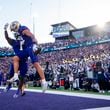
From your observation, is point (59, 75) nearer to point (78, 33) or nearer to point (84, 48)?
point (84, 48)

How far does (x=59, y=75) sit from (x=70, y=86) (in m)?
1.53

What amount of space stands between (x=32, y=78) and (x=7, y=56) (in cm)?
2560

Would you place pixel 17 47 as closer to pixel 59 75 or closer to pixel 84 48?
pixel 59 75

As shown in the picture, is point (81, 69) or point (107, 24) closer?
point (81, 69)

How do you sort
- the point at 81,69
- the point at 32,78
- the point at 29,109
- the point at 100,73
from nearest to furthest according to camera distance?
the point at 29,109 < the point at 100,73 < the point at 81,69 < the point at 32,78

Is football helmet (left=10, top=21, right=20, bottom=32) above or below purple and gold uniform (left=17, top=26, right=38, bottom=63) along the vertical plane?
above

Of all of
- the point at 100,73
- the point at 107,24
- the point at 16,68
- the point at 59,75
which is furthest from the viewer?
the point at 107,24

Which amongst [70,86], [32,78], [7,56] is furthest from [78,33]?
[70,86]

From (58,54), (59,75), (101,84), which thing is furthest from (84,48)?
(101,84)

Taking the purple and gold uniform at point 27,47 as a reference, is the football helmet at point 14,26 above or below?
above

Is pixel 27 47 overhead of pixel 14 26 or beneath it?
beneath

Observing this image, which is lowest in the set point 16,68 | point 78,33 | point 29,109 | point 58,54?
point 29,109

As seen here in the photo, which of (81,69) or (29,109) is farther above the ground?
(81,69)

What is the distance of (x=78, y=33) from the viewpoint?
64562 mm
